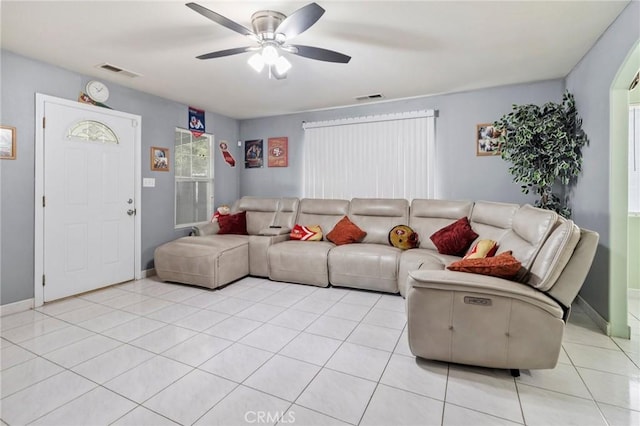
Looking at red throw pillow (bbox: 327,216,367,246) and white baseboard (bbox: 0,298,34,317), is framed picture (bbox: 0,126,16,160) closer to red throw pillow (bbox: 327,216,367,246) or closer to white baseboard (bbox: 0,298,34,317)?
white baseboard (bbox: 0,298,34,317)

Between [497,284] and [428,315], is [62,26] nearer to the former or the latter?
[428,315]

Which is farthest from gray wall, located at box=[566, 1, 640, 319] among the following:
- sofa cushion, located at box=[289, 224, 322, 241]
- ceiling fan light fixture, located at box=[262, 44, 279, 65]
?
sofa cushion, located at box=[289, 224, 322, 241]

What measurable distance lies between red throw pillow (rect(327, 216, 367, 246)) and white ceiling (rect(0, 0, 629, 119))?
1768 mm

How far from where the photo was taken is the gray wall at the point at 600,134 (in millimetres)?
2355

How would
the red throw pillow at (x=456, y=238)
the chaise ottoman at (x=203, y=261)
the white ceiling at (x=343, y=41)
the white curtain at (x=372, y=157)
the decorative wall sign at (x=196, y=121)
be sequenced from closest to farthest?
1. the white ceiling at (x=343, y=41)
2. the red throw pillow at (x=456, y=238)
3. the chaise ottoman at (x=203, y=261)
4. the white curtain at (x=372, y=157)
5. the decorative wall sign at (x=196, y=121)

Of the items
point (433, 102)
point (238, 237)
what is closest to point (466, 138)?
point (433, 102)

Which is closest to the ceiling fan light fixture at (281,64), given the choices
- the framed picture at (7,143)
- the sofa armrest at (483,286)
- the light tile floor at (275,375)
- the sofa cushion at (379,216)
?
the sofa armrest at (483,286)

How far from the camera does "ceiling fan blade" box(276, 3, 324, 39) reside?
5.98 feet

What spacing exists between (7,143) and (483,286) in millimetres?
4136

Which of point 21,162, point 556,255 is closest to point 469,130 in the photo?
point 556,255

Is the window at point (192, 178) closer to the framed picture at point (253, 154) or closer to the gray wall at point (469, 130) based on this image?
the framed picture at point (253, 154)

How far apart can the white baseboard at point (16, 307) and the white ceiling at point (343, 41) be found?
236cm

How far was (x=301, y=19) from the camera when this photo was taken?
6.40ft

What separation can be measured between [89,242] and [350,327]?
306cm
